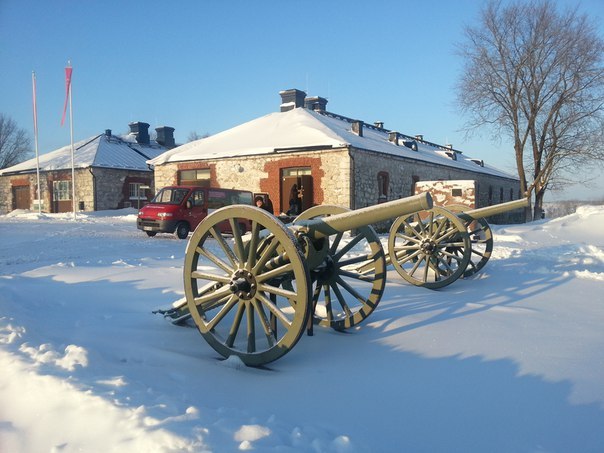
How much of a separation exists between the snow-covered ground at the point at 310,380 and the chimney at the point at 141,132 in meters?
26.0

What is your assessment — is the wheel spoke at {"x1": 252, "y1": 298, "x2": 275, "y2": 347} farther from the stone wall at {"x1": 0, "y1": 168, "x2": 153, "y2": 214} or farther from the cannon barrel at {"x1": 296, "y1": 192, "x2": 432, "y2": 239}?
Answer: the stone wall at {"x1": 0, "y1": 168, "x2": 153, "y2": 214}

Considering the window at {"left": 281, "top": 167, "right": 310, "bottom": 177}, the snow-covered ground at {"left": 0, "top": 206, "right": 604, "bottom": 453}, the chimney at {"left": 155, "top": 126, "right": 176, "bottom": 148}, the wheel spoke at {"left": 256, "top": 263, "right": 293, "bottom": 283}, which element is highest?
the chimney at {"left": 155, "top": 126, "right": 176, "bottom": 148}

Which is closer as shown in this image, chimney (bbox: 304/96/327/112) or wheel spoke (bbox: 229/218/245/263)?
wheel spoke (bbox: 229/218/245/263)

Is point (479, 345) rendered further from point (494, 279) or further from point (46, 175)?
point (46, 175)

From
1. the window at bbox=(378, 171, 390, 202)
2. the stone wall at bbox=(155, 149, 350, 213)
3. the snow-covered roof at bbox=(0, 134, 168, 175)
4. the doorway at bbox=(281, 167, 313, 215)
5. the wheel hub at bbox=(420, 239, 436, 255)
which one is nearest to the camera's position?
the wheel hub at bbox=(420, 239, 436, 255)

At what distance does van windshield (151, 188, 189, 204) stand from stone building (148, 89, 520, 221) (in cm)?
Result: 453

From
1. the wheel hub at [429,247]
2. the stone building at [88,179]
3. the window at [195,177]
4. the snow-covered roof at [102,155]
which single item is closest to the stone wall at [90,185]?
the stone building at [88,179]

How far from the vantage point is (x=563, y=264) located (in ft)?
25.2

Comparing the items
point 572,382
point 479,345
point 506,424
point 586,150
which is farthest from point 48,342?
point 586,150

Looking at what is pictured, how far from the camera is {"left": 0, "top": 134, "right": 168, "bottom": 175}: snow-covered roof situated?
24.5 m

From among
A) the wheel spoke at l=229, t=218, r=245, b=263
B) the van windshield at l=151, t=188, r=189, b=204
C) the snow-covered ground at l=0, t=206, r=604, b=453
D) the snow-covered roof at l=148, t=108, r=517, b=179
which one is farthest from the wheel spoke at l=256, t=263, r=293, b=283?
the snow-covered roof at l=148, t=108, r=517, b=179

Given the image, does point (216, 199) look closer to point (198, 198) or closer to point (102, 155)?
point (198, 198)

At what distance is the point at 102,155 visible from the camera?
25.0 metres

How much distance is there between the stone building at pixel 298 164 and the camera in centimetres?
1617
